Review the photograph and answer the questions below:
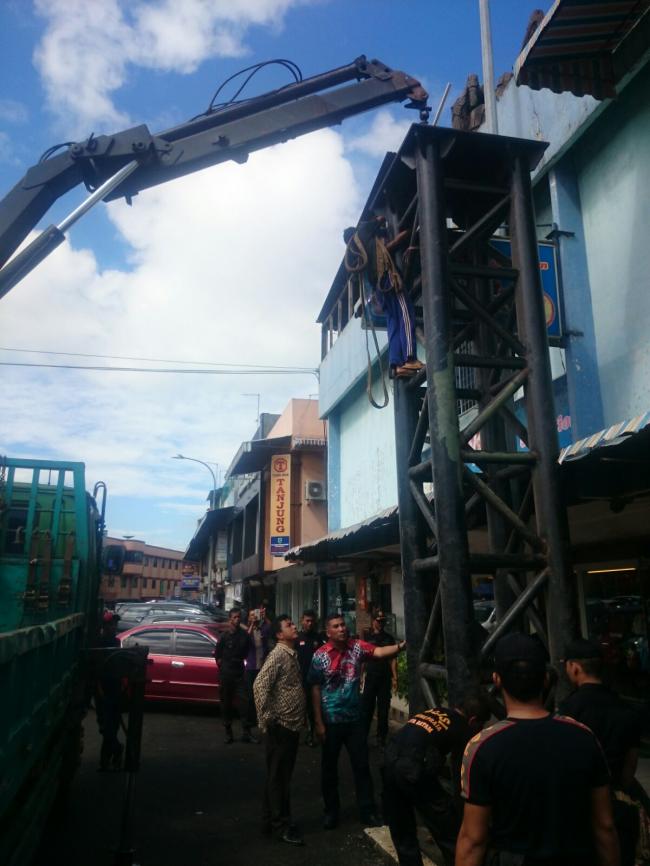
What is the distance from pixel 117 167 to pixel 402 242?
2.81 metres

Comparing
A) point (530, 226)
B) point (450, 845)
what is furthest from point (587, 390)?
point (450, 845)

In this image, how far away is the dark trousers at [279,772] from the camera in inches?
224

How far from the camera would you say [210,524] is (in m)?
41.4

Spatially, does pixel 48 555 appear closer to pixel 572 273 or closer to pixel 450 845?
pixel 450 845

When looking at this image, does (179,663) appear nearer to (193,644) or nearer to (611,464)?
(193,644)

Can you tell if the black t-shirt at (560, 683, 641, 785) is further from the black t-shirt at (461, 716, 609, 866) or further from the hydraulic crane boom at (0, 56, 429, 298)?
the hydraulic crane boom at (0, 56, 429, 298)

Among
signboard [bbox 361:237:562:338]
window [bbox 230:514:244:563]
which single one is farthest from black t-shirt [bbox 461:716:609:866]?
window [bbox 230:514:244:563]

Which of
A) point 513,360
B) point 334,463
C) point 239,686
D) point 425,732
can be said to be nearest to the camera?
point 425,732

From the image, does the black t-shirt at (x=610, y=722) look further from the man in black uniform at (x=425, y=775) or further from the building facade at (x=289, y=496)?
the building facade at (x=289, y=496)

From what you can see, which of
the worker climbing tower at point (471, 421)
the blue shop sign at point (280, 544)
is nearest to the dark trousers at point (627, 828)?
the worker climbing tower at point (471, 421)

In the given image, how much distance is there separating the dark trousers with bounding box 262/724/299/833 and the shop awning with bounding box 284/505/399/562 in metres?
2.85

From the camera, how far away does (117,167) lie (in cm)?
655

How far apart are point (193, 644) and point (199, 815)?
5953mm

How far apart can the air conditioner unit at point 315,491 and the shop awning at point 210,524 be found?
10.5m
